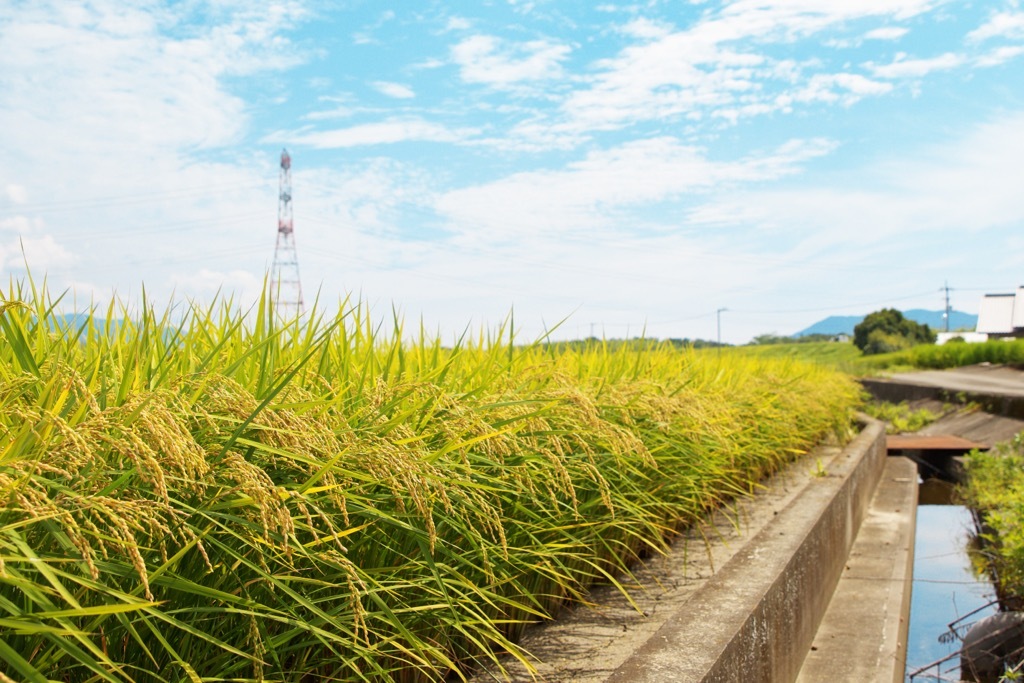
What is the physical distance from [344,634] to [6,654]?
34.9 inches

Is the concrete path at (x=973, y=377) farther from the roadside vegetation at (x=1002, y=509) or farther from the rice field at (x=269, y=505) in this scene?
the rice field at (x=269, y=505)

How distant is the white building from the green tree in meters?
3.52

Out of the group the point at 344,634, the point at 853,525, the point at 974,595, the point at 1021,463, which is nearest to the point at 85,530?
the point at 344,634

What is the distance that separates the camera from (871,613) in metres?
4.55

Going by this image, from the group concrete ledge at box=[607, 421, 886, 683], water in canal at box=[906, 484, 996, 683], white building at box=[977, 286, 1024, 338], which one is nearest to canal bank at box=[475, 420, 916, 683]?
concrete ledge at box=[607, 421, 886, 683]

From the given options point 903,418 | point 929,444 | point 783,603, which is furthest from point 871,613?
point 903,418

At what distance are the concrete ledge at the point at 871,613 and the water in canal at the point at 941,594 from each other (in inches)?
12.4

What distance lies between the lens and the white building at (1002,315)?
53562 millimetres

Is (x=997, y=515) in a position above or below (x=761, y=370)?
below

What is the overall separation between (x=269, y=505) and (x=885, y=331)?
5972cm

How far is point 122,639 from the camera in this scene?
1577 millimetres

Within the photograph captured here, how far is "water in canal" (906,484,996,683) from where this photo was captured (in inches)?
214

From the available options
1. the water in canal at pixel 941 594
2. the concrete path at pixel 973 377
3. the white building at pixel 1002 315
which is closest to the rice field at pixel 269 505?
the water in canal at pixel 941 594

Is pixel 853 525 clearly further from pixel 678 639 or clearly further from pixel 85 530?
pixel 85 530
